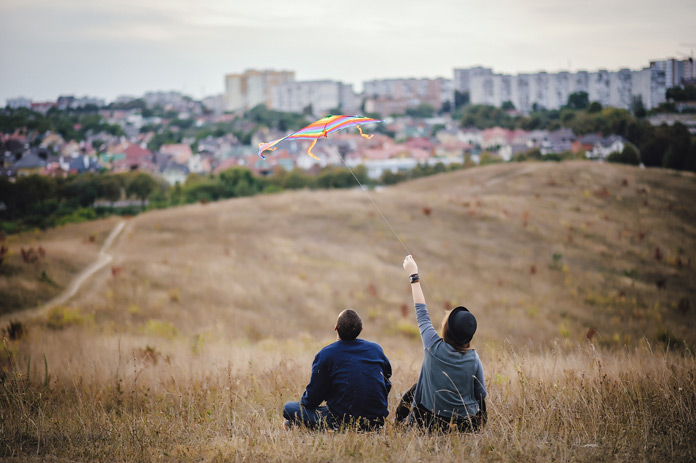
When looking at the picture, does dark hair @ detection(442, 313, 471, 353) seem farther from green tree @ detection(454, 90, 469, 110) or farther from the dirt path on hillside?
green tree @ detection(454, 90, 469, 110)

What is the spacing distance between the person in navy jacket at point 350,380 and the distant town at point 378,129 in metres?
45.8

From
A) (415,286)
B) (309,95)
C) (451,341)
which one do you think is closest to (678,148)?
(415,286)

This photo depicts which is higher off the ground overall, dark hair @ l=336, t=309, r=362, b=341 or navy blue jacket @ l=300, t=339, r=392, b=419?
dark hair @ l=336, t=309, r=362, b=341

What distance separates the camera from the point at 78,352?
10352 mm

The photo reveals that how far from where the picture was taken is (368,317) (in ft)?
59.7

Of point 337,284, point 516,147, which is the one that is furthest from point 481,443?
point 516,147

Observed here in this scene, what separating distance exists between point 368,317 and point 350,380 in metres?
13.8

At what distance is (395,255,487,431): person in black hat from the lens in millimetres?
4215

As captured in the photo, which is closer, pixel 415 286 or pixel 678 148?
pixel 415 286

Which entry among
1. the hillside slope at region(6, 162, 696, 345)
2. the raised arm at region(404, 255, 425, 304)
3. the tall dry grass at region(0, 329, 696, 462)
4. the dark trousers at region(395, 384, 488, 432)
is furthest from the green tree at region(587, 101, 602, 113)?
the dark trousers at region(395, 384, 488, 432)

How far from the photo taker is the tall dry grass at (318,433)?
14.3 feet

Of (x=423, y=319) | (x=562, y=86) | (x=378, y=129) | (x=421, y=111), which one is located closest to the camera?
(x=423, y=319)

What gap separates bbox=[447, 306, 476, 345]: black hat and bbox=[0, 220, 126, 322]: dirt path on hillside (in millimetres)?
14963

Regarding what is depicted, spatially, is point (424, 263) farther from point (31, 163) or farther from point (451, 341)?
point (31, 163)
